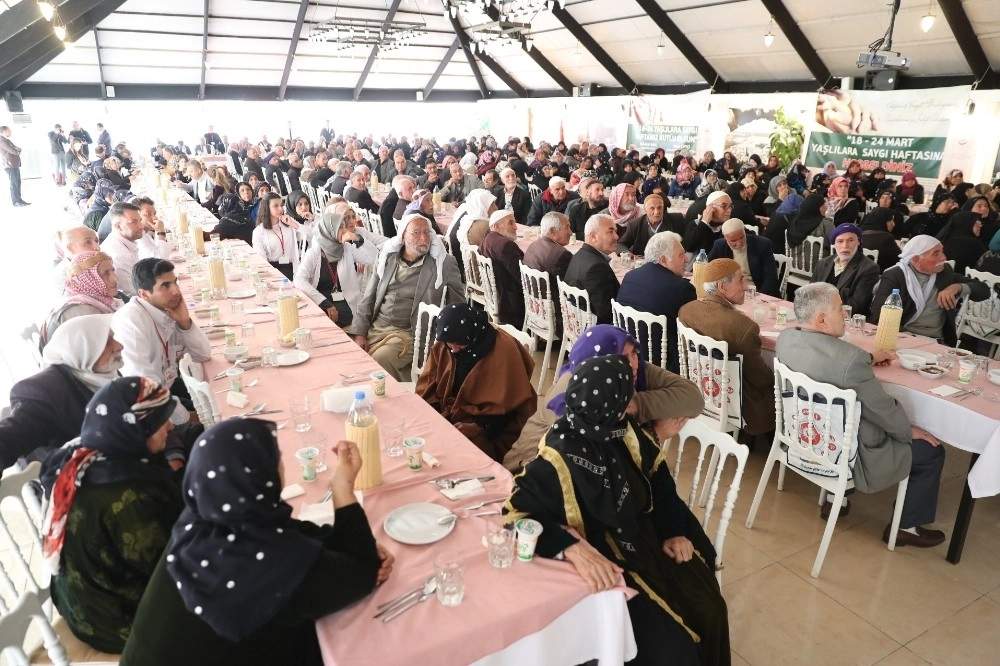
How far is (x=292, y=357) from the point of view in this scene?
136 inches

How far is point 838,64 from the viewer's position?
1305cm

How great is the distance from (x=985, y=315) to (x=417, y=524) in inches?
210

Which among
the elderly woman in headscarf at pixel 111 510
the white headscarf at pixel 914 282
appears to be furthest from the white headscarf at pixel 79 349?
the white headscarf at pixel 914 282

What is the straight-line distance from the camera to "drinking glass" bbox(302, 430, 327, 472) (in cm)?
240

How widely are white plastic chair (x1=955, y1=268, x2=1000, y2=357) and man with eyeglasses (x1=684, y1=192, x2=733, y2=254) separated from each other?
2.17 meters

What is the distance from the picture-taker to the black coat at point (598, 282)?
4719 mm

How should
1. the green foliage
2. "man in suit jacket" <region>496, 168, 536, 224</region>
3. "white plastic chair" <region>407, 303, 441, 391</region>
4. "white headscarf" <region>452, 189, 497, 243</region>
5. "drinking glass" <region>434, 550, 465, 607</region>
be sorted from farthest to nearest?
1. the green foliage
2. "man in suit jacket" <region>496, 168, 536, 224</region>
3. "white headscarf" <region>452, 189, 497, 243</region>
4. "white plastic chair" <region>407, 303, 441, 391</region>
5. "drinking glass" <region>434, 550, 465, 607</region>

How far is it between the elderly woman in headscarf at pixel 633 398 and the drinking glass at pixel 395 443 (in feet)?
1.60

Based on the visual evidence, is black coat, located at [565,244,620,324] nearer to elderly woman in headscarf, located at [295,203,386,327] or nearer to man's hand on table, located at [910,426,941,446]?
elderly woman in headscarf, located at [295,203,386,327]

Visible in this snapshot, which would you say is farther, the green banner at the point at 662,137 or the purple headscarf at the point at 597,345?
the green banner at the point at 662,137

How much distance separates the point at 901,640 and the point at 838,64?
44.6ft

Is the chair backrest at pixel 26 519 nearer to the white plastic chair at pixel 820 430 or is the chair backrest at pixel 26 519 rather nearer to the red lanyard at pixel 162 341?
the red lanyard at pixel 162 341

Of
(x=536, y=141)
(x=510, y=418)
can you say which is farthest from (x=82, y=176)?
(x=536, y=141)

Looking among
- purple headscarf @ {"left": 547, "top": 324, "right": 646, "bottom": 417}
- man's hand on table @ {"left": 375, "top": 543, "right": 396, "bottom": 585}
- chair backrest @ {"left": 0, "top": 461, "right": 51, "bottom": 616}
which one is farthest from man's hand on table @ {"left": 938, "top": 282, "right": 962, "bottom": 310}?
chair backrest @ {"left": 0, "top": 461, "right": 51, "bottom": 616}
